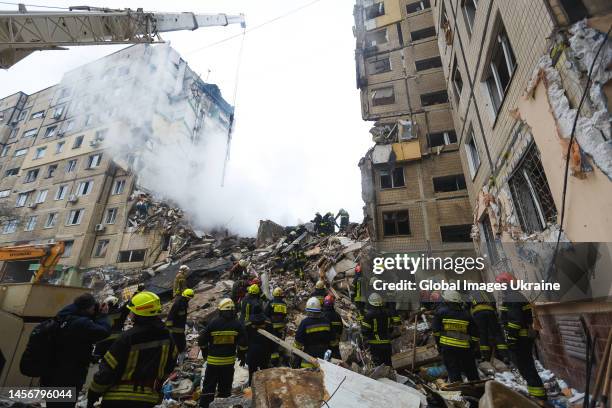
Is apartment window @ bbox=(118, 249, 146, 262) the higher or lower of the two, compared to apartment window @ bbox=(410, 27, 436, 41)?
lower

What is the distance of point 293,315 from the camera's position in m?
10.3

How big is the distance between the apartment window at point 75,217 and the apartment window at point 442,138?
86.5 ft

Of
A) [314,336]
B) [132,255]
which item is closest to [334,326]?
[314,336]

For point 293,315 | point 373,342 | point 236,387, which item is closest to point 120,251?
point 293,315

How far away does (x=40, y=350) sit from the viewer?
3352 millimetres

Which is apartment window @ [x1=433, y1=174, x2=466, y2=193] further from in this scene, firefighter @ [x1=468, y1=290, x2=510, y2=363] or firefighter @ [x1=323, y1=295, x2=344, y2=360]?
firefighter @ [x1=323, y1=295, x2=344, y2=360]

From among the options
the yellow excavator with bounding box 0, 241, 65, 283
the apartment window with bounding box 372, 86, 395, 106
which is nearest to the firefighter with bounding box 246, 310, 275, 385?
the yellow excavator with bounding box 0, 241, 65, 283

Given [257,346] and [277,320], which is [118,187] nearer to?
[277,320]

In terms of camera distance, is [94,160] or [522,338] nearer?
[522,338]

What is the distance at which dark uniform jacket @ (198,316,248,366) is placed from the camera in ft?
15.3

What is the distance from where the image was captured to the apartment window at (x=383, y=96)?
1689cm

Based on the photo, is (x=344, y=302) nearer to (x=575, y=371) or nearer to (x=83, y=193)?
(x=575, y=371)

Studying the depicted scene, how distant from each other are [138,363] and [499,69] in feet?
29.6

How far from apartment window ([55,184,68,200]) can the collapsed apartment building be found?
2650 centimetres
